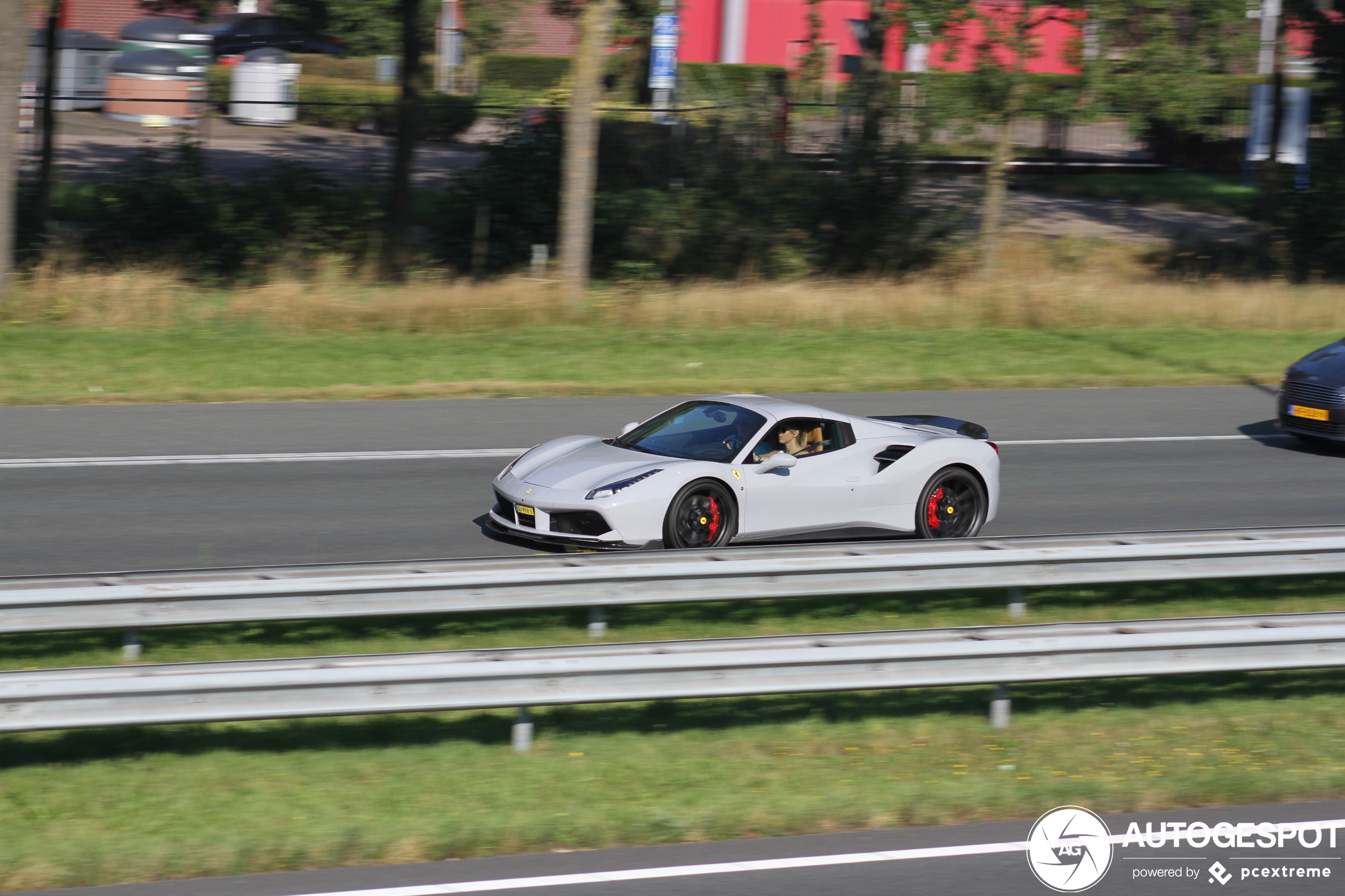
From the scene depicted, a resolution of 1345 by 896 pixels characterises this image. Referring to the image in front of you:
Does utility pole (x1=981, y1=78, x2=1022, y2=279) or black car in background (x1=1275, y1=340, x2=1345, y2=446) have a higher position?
utility pole (x1=981, y1=78, x2=1022, y2=279)

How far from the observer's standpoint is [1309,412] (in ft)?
48.0

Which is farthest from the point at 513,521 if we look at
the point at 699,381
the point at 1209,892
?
the point at 699,381

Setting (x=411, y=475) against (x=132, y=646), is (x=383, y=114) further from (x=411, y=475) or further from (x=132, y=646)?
(x=132, y=646)

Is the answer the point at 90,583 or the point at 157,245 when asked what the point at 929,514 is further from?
the point at 157,245

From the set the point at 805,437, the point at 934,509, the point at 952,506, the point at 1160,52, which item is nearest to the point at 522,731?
the point at 805,437

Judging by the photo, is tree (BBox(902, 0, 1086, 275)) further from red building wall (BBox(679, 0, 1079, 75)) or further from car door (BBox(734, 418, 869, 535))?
red building wall (BBox(679, 0, 1079, 75))

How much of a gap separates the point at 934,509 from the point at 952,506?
0.63 feet

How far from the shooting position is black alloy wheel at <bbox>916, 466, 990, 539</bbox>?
36.0 feet

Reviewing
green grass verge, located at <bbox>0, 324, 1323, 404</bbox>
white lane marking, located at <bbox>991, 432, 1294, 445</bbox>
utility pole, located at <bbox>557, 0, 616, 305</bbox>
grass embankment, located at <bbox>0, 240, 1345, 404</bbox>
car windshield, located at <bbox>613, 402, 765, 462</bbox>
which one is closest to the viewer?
car windshield, located at <bbox>613, 402, 765, 462</bbox>

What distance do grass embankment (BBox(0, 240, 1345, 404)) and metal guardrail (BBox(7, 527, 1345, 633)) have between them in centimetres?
867

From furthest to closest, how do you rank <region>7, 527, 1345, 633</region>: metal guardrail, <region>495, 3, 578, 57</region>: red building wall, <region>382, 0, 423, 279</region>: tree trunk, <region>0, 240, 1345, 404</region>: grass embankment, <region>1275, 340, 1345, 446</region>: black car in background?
1. <region>495, 3, 578, 57</region>: red building wall
2. <region>382, 0, 423, 279</region>: tree trunk
3. <region>0, 240, 1345, 404</region>: grass embankment
4. <region>1275, 340, 1345, 446</region>: black car in background
5. <region>7, 527, 1345, 633</region>: metal guardrail

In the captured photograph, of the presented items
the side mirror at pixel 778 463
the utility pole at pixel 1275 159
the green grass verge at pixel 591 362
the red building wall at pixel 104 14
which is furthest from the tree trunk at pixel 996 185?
the red building wall at pixel 104 14

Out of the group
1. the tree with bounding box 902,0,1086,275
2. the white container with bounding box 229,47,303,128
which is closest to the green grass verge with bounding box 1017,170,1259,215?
the tree with bounding box 902,0,1086,275

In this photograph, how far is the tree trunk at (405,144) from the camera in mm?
27656
